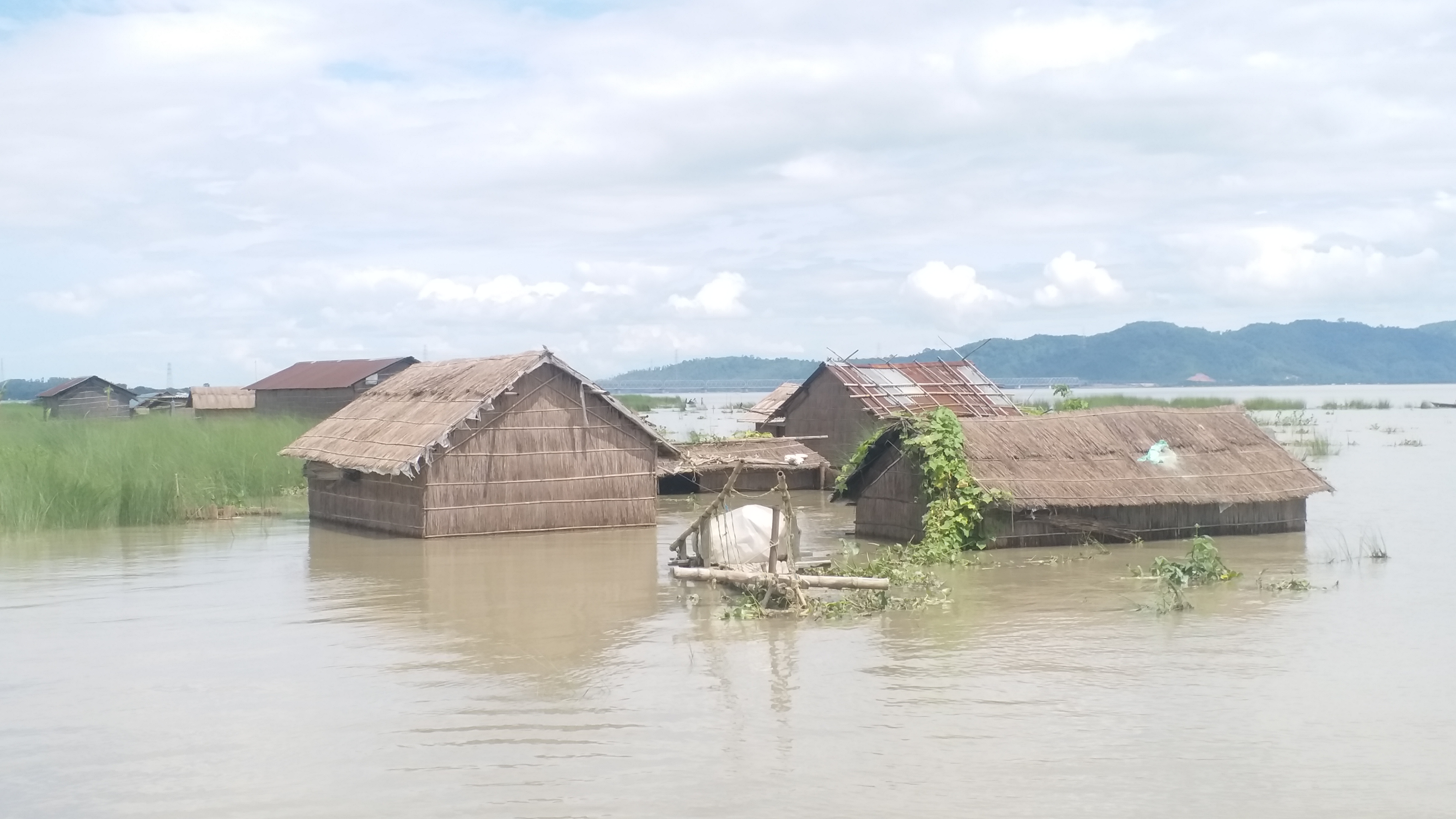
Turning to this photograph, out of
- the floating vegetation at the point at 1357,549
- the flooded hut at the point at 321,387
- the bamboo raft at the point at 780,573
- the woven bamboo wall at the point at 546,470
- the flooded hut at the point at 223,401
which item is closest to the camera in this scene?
the bamboo raft at the point at 780,573

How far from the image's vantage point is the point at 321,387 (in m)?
39.7

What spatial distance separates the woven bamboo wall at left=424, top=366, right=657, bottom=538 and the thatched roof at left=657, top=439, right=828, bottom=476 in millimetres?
3837

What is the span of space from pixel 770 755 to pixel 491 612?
5606mm

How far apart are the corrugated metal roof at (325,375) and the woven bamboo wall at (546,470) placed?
20886mm

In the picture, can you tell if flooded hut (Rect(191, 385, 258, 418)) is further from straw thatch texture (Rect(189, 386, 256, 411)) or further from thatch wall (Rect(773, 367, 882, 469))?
thatch wall (Rect(773, 367, 882, 469))

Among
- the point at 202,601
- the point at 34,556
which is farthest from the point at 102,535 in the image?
the point at 202,601

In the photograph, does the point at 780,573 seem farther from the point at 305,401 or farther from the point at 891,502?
the point at 305,401

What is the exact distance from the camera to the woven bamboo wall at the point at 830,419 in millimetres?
27859

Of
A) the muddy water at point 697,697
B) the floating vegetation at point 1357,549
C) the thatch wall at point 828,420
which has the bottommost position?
the muddy water at point 697,697

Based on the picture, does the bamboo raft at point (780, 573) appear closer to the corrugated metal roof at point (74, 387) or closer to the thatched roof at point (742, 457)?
the thatched roof at point (742, 457)

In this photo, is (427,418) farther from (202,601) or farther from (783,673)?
(783,673)

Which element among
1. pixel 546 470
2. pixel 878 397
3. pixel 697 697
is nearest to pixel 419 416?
pixel 546 470

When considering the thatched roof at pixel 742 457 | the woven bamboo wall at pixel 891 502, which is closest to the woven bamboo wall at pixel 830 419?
the thatched roof at pixel 742 457

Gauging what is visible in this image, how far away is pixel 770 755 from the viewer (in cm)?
826
